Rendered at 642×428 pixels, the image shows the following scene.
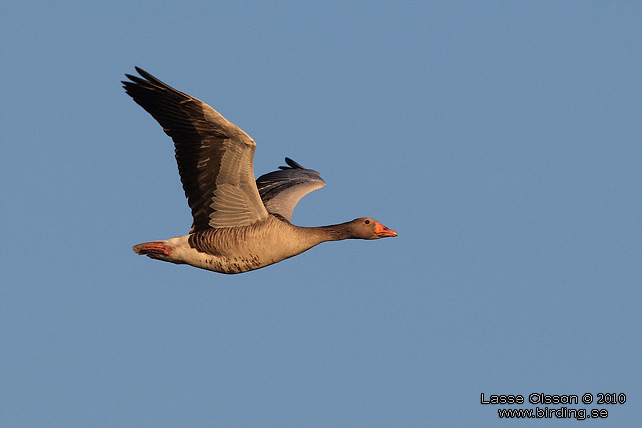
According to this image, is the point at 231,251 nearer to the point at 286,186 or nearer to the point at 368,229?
the point at 368,229

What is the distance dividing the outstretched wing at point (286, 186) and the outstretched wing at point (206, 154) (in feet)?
7.06

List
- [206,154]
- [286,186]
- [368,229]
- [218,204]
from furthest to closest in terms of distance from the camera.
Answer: [286,186]
[368,229]
[218,204]
[206,154]

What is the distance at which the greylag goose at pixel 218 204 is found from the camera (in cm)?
1295

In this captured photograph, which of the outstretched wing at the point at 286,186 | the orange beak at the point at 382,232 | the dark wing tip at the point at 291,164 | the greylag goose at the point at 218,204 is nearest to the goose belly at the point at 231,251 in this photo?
the greylag goose at the point at 218,204

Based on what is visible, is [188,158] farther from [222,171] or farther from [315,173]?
[315,173]

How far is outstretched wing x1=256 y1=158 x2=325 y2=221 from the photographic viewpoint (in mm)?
16438

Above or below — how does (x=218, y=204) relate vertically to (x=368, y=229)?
above

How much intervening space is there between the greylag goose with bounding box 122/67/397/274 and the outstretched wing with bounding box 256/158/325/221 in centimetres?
184

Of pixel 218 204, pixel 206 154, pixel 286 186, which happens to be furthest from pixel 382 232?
pixel 206 154

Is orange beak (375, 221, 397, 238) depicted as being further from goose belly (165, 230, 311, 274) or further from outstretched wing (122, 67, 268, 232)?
outstretched wing (122, 67, 268, 232)

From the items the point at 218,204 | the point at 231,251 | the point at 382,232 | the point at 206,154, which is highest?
the point at 206,154

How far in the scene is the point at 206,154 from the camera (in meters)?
13.3

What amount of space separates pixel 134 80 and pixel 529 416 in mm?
8390

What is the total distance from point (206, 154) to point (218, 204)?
3.41ft
